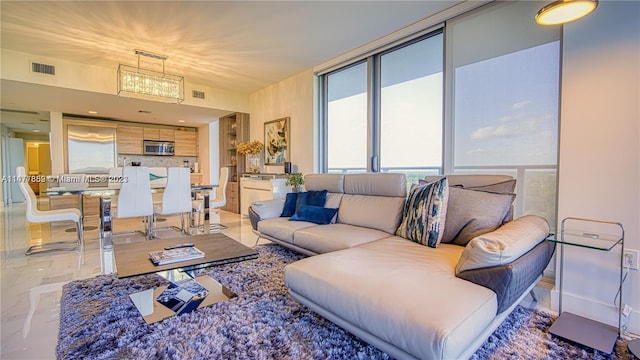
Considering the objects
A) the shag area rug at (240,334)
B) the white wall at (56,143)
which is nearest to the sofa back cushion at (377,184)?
the shag area rug at (240,334)

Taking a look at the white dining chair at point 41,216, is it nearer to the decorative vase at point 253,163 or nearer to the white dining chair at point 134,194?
the white dining chair at point 134,194

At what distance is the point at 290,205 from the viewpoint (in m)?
3.61

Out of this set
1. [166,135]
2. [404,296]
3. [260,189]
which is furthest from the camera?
[166,135]

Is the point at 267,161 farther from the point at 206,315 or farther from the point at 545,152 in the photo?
the point at 545,152

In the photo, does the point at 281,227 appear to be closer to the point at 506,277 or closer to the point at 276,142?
the point at 506,277

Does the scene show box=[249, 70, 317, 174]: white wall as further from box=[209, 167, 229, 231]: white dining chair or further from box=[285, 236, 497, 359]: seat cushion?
box=[285, 236, 497, 359]: seat cushion

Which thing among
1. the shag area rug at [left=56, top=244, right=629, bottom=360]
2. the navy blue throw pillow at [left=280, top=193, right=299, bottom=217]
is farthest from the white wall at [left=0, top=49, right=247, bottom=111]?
the shag area rug at [left=56, top=244, right=629, bottom=360]

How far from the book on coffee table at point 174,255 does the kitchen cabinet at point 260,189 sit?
2665mm

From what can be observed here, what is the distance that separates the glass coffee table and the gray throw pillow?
1526 mm

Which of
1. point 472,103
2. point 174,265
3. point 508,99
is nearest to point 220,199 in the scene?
point 174,265

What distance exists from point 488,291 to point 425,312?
1.42 feet

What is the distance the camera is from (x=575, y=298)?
203 cm

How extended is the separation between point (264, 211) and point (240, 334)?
6.29ft

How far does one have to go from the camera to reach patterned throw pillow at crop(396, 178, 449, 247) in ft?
7.04
